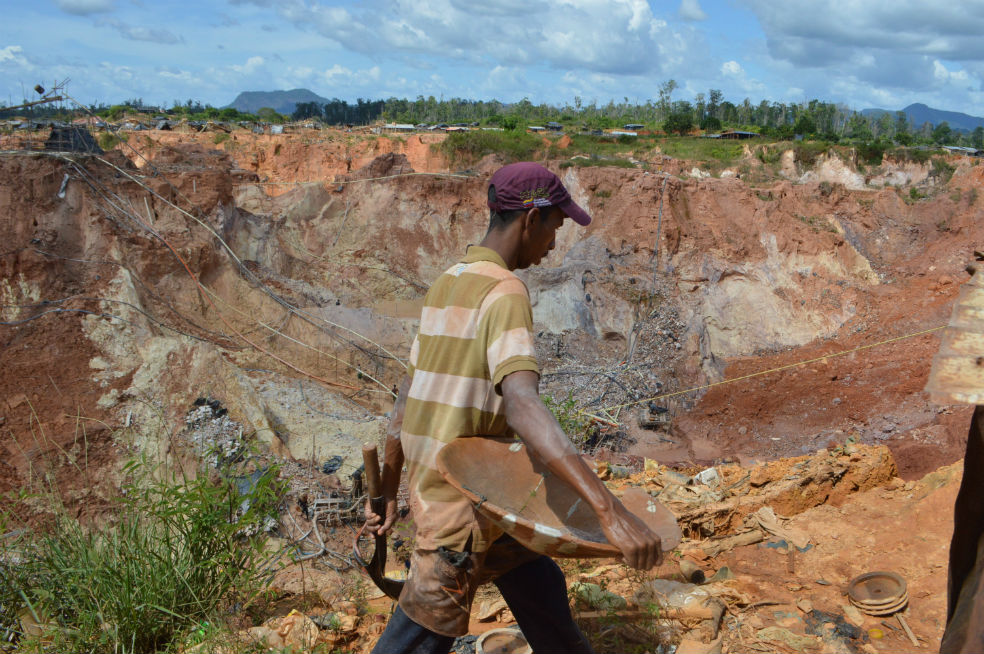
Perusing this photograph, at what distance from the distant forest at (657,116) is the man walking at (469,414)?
99.1 ft

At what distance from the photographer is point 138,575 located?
256 cm

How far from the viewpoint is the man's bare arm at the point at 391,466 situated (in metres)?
2.20

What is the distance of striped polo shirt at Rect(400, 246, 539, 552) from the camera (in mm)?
1821

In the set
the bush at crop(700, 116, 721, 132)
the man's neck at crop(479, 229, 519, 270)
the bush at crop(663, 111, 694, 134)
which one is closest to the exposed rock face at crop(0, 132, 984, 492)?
the man's neck at crop(479, 229, 519, 270)

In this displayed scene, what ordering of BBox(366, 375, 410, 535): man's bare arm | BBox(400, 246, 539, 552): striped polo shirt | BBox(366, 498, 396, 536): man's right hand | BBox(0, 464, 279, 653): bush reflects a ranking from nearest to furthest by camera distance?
BBox(400, 246, 539, 552): striped polo shirt < BBox(366, 375, 410, 535): man's bare arm < BBox(366, 498, 396, 536): man's right hand < BBox(0, 464, 279, 653): bush

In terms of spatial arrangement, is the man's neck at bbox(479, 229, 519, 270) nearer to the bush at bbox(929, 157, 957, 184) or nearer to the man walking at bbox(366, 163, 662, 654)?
the man walking at bbox(366, 163, 662, 654)

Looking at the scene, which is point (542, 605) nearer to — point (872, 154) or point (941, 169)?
point (941, 169)

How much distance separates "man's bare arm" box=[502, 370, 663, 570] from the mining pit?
1.71 metres

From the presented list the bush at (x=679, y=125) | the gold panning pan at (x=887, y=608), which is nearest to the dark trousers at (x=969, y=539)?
the gold panning pan at (x=887, y=608)

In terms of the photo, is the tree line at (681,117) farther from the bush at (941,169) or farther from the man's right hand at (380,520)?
the man's right hand at (380,520)

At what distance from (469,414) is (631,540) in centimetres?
61

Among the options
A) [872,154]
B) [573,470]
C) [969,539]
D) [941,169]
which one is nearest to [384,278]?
[573,470]

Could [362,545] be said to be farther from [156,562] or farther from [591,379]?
[591,379]

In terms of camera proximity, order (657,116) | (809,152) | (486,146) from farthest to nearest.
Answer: (657,116) < (809,152) < (486,146)
